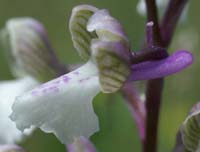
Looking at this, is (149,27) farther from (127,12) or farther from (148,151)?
(127,12)

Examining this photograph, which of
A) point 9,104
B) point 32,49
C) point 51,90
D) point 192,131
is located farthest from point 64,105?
point 9,104

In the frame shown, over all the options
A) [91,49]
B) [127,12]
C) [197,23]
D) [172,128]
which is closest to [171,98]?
[172,128]

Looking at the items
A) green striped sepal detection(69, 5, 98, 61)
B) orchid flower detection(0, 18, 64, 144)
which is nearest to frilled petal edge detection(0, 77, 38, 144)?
orchid flower detection(0, 18, 64, 144)

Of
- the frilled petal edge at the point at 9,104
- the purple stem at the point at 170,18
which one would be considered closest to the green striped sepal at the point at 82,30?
the purple stem at the point at 170,18

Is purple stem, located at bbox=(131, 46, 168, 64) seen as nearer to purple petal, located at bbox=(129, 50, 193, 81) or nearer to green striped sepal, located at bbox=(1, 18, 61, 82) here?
purple petal, located at bbox=(129, 50, 193, 81)

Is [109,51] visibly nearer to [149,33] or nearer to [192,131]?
[149,33]

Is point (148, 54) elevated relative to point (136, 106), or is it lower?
elevated

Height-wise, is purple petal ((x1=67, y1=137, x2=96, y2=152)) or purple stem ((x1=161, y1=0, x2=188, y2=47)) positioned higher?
purple stem ((x1=161, y1=0, x2=188, y2=47))
